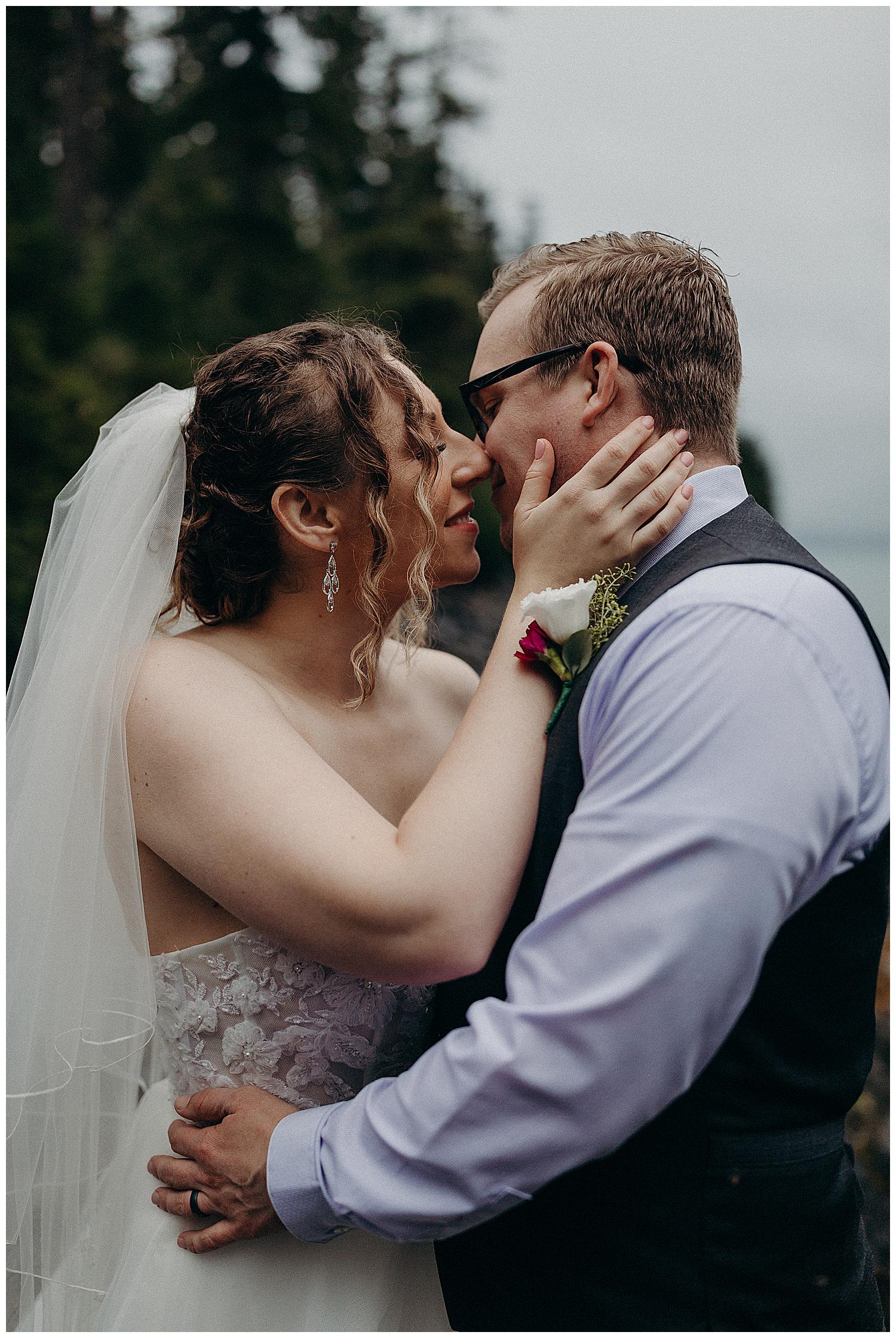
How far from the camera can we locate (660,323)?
2227 mm

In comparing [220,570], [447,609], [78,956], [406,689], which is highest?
[220,570]

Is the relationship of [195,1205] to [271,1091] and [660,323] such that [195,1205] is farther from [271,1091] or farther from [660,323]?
[660,323]

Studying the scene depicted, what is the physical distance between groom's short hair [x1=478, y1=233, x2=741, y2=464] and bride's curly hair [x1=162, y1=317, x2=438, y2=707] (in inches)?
16.9

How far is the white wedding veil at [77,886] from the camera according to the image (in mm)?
2270

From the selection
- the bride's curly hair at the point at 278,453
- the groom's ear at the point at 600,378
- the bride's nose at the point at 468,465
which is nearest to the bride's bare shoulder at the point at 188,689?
the bride's curly hair at the point at 278,453

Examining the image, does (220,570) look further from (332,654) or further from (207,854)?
(207,854)

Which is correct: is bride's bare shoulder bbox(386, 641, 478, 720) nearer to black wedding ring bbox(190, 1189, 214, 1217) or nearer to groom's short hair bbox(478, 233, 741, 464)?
groom's short hair bbox(478, 233, 741, 464)

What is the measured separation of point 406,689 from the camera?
9.74 feet

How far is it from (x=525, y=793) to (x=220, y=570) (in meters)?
1.11

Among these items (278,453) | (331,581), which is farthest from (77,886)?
(278,453)

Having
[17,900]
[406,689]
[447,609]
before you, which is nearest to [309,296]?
[447,609]

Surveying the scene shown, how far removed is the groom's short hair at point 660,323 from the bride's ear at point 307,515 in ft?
2.04

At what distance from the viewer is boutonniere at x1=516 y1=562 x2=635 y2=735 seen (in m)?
1.96

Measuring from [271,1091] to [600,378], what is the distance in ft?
5.91
